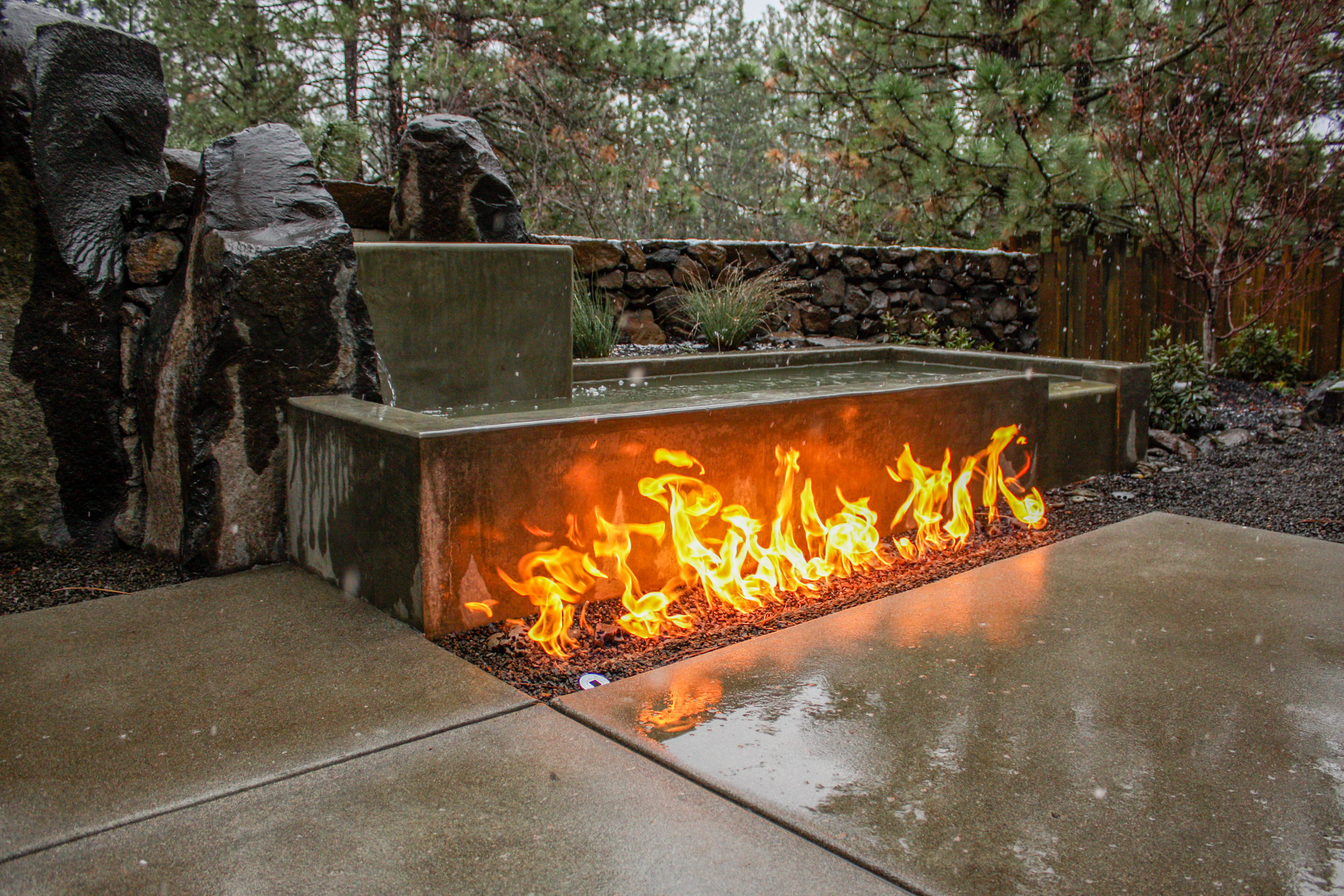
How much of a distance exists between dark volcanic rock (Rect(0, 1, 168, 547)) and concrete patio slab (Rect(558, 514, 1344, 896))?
246 centimetres

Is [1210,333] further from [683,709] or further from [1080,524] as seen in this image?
[683,709]

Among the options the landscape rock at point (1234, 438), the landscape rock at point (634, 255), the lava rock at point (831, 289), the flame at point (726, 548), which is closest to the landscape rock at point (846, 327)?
the lava rock at point (831, 289)

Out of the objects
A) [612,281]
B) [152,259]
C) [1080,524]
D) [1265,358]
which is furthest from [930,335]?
[152,259]

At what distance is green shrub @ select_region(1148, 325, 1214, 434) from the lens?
23.1 ft

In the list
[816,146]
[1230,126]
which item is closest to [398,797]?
[1230,126]

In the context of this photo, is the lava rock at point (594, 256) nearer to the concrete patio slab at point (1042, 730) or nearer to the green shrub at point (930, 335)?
the green shrub at point (930, 335)

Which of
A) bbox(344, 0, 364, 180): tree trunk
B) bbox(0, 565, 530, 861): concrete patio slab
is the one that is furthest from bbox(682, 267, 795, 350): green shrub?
bbox(344, 0, 364, 180): tree trunk

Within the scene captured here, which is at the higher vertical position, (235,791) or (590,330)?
(590,330)

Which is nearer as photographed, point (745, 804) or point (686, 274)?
point (745, 804)

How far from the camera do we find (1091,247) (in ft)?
37.7

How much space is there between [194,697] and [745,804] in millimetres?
1442

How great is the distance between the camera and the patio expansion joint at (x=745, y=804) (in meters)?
1.73

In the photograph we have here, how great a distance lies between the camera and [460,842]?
182 cm

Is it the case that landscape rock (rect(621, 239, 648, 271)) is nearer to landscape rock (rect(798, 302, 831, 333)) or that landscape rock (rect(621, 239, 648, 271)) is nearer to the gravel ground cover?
landscape rock (rect(798, 302, 831, 333))
